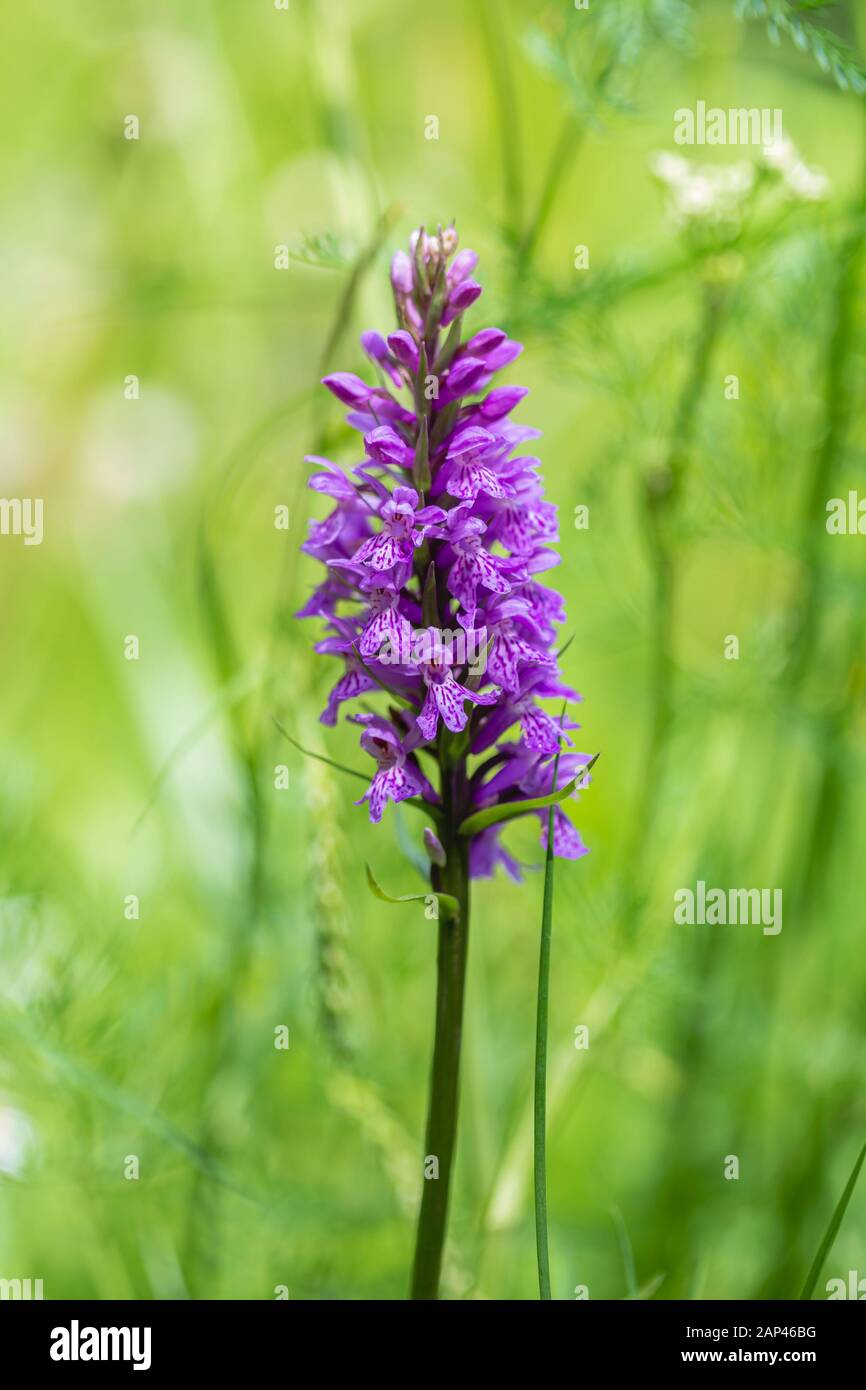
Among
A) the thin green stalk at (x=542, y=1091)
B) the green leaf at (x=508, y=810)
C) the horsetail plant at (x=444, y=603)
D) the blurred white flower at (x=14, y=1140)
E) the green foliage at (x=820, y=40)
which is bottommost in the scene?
the blurred white flower at (x=14, y=1140)

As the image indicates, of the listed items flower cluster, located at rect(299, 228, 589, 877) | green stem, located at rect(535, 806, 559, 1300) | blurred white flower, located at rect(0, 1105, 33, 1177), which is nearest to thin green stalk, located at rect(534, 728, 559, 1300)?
green stem, located at rect(535, 806, 559, 1300)

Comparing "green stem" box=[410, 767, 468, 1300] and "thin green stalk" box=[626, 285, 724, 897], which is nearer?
"green stem" box=[410, 767, 468, 1300]

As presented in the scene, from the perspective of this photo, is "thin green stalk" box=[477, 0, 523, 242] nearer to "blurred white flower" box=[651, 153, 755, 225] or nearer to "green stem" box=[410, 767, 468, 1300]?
"blurred white flower" box=[651, 153, 755, 225]

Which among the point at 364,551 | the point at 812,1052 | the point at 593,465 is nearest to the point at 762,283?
the point at 593,465

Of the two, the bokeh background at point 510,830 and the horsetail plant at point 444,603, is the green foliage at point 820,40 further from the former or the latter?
the horsetail plant at point 444,603

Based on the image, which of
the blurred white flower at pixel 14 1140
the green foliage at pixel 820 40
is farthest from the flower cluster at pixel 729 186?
the blurred white flower at pixel 14 1140

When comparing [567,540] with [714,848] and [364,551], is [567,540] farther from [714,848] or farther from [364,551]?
[364,551]

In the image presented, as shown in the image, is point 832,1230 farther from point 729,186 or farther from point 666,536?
point 729,186

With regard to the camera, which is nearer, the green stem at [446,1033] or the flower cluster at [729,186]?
the green stem at [446,1033]
